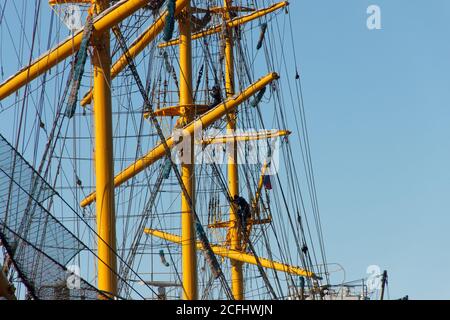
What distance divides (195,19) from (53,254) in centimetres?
2056

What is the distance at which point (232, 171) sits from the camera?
5619 centimetres

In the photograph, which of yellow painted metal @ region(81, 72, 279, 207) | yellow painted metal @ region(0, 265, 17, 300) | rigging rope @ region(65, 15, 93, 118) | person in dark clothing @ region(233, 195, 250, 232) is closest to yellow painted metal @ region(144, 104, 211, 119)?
yellow painted metal @ region(81, 72, 279, 207)

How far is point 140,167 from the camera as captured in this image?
144 ft

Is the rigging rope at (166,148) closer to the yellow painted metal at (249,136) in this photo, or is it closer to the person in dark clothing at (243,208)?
the person in dark clothing at (243,208)

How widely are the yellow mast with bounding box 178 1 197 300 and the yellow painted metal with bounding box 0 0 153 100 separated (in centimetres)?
713

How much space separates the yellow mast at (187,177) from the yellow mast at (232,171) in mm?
6100

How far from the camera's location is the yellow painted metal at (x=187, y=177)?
4206 cm

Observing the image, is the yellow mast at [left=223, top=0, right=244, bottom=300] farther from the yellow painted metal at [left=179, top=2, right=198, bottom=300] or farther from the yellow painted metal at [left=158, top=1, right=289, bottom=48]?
the yellow painted metal at [left=179, top=2, right=198, bottom=300]

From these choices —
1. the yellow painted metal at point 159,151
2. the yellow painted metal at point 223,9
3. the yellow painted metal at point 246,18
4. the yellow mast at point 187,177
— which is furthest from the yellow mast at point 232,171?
the yellow mast at point 187,177

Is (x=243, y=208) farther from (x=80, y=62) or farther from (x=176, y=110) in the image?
(x=80, y=62)

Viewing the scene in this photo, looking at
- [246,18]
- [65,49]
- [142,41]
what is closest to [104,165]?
[65,49]

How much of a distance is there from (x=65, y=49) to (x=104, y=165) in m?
3.78

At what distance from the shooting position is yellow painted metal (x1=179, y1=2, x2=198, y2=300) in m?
42.1
